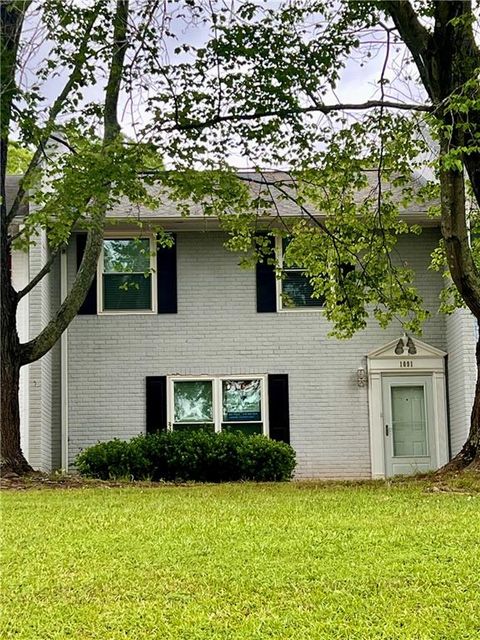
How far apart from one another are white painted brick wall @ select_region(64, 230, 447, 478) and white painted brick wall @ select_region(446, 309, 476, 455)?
55 centimetres

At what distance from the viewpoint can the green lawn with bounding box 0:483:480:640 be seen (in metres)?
5.04

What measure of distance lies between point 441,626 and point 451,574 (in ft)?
2.97

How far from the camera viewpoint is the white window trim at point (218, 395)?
1612 cm

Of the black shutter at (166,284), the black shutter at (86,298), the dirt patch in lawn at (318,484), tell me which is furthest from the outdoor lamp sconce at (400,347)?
the black shutter at (86,298)

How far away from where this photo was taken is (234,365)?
646 inches

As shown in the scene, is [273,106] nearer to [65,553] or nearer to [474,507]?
[474,507]

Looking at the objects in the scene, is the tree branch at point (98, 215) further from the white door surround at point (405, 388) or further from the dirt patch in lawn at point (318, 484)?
the white door surround at point (405, 388)

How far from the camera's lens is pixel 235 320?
1652cm

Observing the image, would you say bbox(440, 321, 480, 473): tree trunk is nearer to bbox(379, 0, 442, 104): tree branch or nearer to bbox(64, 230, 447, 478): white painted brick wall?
bbox(379, 0, 442, 104): tree branch

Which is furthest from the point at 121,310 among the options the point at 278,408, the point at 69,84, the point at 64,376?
the point at 69,84

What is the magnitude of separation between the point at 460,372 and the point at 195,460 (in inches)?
192

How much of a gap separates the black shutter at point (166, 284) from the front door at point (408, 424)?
4185 millimetres

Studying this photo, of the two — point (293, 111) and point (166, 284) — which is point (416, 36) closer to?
point (293, 111)

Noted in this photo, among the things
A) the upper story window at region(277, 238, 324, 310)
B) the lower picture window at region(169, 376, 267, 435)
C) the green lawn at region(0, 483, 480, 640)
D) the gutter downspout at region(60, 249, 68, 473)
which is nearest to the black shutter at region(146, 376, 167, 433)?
the lower picture window at region(169, 376, 267, 435)
